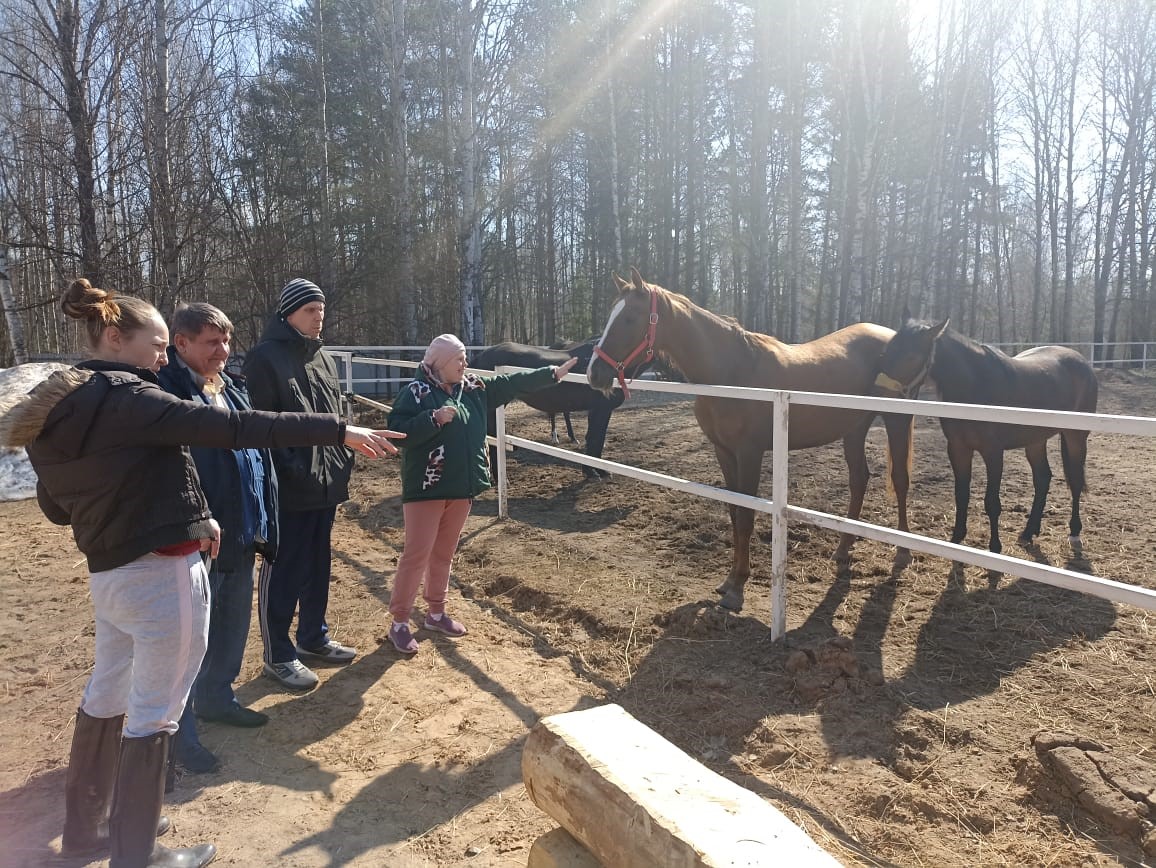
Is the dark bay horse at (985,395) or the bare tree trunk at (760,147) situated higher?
the bare tree trunk at (760,147)

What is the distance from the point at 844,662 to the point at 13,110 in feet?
80.5

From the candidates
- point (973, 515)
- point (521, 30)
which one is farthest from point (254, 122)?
point (973, 515)

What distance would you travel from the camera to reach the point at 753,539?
528 cm

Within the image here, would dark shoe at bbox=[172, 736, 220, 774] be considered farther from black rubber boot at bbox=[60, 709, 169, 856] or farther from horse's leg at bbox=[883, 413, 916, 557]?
horse's leg at bbox=[883, 413, 916, 557]

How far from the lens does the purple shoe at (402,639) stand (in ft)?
11.7

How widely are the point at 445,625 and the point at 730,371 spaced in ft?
7.46

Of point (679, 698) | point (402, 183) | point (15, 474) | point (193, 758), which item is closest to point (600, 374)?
point (679, 698)

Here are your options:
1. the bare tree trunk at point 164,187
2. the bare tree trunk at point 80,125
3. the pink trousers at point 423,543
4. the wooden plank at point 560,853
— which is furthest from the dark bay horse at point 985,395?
the bare tree trunk at point 80,125

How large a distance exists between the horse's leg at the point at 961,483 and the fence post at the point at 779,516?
214 cm

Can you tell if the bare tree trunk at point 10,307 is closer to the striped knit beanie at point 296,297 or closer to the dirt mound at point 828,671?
the striped knit beanie at point 296,297

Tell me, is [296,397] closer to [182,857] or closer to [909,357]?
[182,857]

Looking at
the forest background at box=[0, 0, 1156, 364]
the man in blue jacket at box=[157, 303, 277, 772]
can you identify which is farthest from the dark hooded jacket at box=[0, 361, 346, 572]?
the forest background at box=[0, 0, 1156, 364]

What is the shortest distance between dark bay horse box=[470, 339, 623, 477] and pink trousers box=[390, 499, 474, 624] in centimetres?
419

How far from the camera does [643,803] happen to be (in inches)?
60.7
